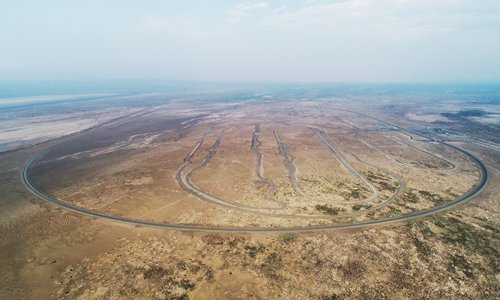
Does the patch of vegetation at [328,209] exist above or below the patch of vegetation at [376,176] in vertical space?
below

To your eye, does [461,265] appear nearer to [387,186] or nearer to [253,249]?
[387,186]

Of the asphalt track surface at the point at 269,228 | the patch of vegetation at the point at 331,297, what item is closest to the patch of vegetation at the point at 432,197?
the asphalt track surface at the point at 269,228

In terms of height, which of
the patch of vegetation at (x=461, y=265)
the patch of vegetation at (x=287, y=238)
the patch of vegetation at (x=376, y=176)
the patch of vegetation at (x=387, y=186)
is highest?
the patch of vegetation at (x=376, y=176)

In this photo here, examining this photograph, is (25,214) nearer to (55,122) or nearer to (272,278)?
(272,278)

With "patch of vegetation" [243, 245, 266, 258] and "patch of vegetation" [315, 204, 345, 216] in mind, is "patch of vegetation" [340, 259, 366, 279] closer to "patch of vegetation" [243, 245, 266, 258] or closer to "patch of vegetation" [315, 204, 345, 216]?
"patch of vegetation" [243, 245, 266, 258]

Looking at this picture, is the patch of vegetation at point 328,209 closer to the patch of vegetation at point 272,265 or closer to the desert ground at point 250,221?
the desert ground at point 250,221
